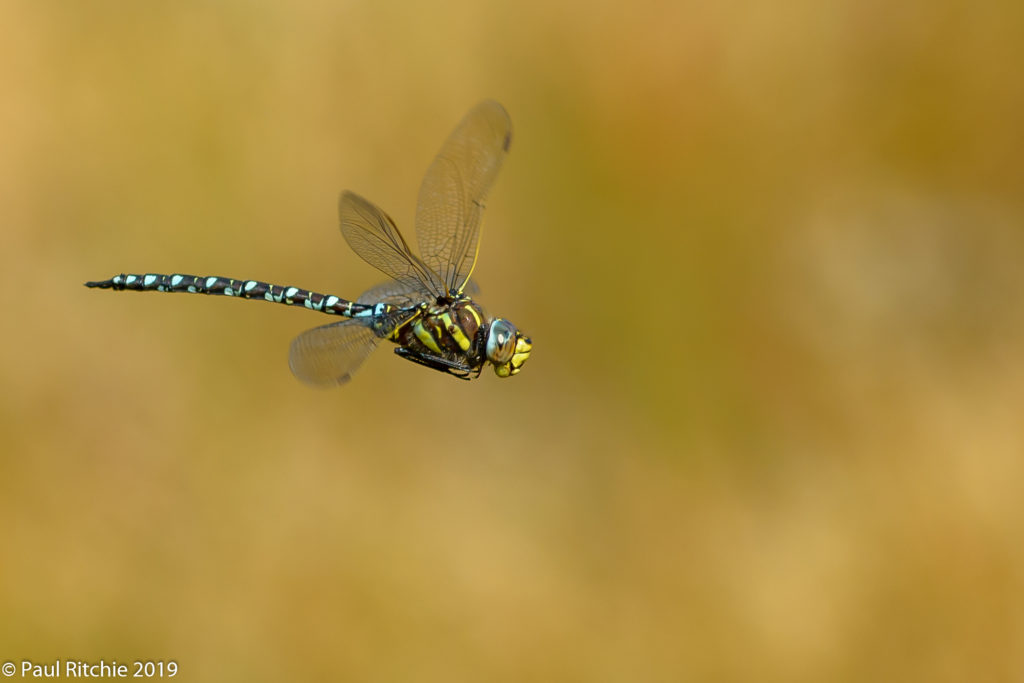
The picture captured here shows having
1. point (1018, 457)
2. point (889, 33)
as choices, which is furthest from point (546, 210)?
point (1018, 457)

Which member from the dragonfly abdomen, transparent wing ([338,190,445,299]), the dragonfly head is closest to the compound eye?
the dragonfly head

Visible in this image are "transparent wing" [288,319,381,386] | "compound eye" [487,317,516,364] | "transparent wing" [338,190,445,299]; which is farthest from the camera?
"transparent wing" [338,190,445,299]

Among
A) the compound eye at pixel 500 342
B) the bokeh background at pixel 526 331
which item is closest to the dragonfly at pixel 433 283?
the compound eye at pixel 500 342

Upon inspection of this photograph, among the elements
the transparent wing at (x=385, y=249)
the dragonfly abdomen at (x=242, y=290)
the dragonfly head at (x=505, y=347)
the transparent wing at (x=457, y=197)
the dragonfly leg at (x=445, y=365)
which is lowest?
the dragonfly leg at (x=445, y=365)

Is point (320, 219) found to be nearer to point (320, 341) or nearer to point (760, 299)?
point (320, 341)

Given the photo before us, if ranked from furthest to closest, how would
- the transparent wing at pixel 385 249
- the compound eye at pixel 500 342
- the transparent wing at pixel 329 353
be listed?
1. the transparent wing at pixel 385 249
2. the compound eye at pixel 500 342
3. the transparent wing at pixel 329 353

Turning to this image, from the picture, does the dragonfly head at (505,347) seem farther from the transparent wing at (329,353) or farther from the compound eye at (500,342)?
the transparent wing at (329,353)

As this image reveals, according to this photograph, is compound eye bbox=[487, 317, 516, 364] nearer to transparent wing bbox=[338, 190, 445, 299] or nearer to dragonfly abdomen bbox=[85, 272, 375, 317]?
transparent wing bbox=[338, 190, 445, 299]

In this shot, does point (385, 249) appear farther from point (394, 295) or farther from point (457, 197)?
point (457, 197)
